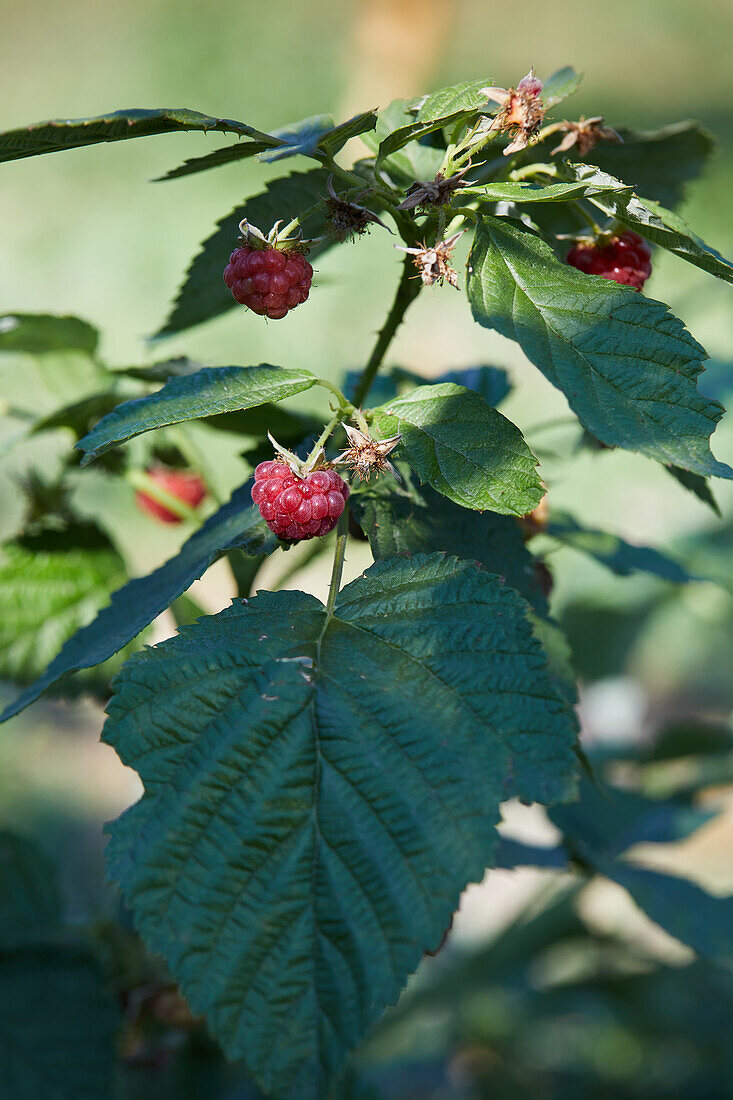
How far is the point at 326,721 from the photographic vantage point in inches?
23.5

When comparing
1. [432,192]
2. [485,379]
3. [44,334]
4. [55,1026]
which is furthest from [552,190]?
[55,1026]

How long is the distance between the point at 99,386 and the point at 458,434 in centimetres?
58

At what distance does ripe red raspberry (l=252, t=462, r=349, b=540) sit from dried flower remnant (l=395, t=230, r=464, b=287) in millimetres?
139

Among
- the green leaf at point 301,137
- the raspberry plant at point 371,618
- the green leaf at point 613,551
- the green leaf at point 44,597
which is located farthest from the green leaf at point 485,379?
the green leaf at point 301,137

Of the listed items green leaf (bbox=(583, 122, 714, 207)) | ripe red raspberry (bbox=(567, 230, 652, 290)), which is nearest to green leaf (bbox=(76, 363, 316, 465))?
ripe red raspberry (bbox=(567, 230, 652, 290))

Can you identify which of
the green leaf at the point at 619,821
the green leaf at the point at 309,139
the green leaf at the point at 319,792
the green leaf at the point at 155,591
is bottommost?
the green leaf at the point at 619,821

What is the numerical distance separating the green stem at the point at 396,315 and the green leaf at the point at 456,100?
0.09m

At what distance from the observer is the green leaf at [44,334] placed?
990 mm

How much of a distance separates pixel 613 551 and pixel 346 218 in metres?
0.50

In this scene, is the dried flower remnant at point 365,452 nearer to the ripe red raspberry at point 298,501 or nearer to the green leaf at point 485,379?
the ripe red raspberry at point 298,501

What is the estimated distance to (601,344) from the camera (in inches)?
25.0

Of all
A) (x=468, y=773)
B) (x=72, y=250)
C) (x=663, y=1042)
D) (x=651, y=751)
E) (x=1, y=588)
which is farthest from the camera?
(x=72, y=250)

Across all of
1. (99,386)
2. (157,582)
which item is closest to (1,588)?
(99,386)

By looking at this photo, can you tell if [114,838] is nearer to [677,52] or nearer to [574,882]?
[574,882]
